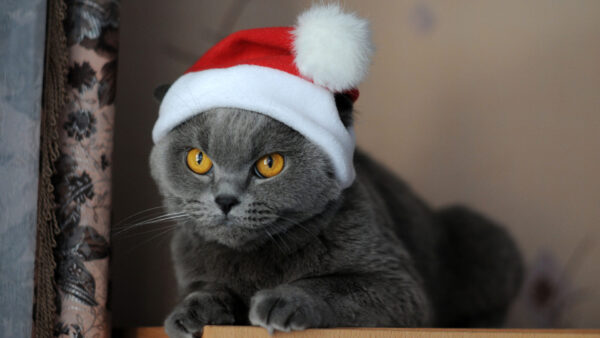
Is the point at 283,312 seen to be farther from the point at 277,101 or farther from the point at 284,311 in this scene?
the point at 277,101

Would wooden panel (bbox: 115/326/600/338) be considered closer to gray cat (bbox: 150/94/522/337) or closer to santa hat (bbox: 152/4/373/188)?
gray cat (bbox: 150/94/522/337)

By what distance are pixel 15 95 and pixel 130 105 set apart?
2.09 feet

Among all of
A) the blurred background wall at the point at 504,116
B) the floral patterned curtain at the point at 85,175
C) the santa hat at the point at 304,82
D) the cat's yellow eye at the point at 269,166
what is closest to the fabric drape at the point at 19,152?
the floral patterned curtain at the point at 85,175

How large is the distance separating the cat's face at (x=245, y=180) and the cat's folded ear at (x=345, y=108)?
0.09m

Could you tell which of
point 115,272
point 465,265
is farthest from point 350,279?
point 115,272

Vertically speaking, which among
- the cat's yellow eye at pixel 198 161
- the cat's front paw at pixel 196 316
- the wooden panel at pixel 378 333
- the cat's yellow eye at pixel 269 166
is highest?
the cat's yellow eye at pixel 269 166

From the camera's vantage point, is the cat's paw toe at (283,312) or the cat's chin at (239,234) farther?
the cat's chin at (239,234)

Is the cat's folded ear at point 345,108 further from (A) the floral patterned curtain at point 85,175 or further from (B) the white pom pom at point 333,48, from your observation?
(A) the floral patterned curtain at point 85,175

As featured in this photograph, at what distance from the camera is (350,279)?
3.24 ft

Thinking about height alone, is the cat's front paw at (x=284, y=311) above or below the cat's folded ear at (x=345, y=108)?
below

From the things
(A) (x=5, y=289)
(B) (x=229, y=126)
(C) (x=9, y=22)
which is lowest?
(A) (x=5, y=289)

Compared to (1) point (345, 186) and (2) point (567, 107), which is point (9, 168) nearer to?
(1) point (345, 186)

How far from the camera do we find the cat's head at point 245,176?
3.07 ft

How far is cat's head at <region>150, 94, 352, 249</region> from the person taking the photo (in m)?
0.94
